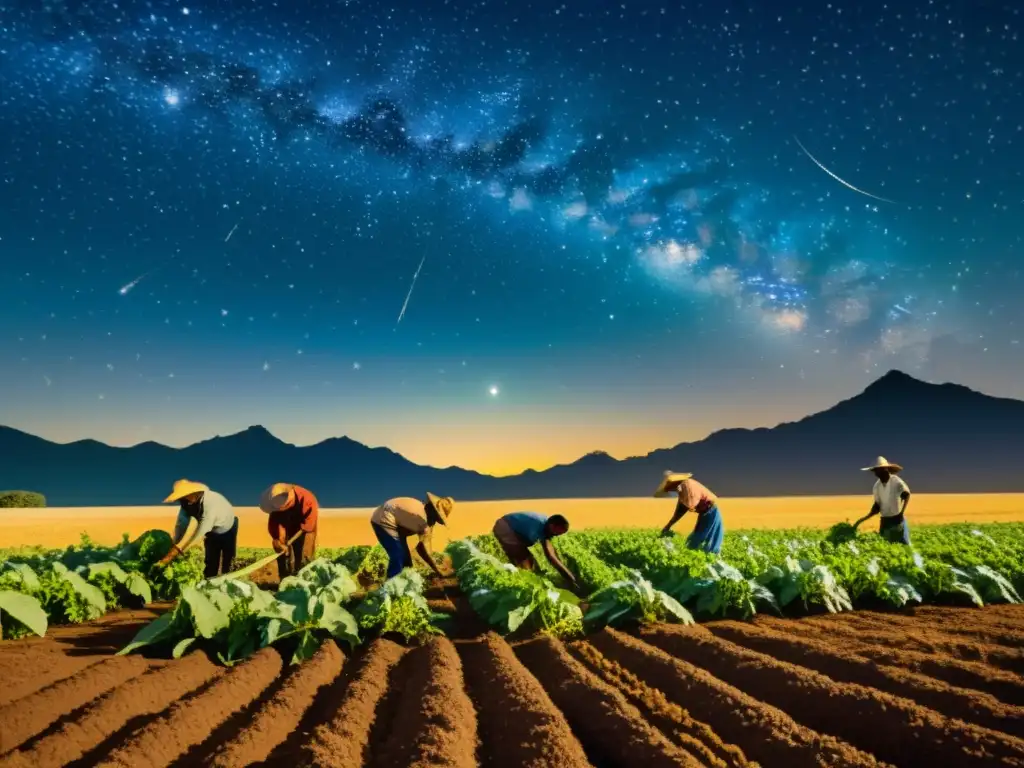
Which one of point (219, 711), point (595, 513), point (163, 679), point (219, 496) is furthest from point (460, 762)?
point (595, 513)

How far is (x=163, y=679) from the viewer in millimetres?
5629

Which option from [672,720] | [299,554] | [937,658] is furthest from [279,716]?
[299,554]

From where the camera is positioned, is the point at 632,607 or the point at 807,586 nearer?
the point at 632,607

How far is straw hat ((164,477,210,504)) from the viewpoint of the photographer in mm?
→ 9258

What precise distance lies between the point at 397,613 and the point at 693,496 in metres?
4.38

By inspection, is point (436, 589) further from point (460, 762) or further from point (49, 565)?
point (460, 762)

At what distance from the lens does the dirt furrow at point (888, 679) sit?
173 inches

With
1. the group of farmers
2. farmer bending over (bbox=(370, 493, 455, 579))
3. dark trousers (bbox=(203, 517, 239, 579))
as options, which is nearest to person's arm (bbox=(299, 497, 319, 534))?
the group of farmers

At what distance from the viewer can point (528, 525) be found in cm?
966

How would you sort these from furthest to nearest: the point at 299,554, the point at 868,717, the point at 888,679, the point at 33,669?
the point at 299,554, the point at 33,669, the point at 888,679, the point at 868,717

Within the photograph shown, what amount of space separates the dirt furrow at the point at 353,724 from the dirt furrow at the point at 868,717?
2.53 meters

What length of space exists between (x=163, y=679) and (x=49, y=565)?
492 cm

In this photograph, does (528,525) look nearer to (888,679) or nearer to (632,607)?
(632,607)

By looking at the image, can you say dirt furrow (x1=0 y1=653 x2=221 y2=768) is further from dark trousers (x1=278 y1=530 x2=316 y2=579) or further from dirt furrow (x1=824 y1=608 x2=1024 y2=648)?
dirt furrow (x1=824 y1=608 x2=1024 y2=648)
